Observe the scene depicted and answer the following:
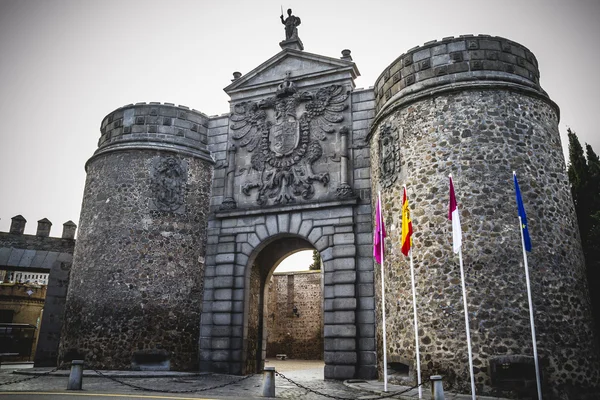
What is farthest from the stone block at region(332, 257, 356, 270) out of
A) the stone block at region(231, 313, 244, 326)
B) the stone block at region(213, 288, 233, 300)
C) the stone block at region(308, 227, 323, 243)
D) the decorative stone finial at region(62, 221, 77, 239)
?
the decorative stone finial at region(62, 221, 77, 239)

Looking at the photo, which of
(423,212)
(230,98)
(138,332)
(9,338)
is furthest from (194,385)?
(9,338)

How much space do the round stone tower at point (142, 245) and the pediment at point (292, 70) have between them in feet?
7.43

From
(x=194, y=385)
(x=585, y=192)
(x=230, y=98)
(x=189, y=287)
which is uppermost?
(x=230, y=98)

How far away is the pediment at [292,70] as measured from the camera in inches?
640

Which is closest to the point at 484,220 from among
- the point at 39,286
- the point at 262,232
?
the point at 262,232

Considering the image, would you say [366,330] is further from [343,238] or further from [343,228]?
[343,228]

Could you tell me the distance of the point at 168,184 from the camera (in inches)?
651

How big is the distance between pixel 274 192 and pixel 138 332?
6.04 m

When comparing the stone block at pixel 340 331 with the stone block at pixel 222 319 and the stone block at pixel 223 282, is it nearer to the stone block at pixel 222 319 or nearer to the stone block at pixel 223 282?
the stone block at pixel 222 319

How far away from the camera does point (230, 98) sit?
17.8 m

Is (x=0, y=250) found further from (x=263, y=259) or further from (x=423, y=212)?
(x=423, y=212)

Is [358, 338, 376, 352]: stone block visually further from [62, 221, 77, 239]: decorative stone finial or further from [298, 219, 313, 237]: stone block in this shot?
[62, 221, 77, 239]: decorative stone finial

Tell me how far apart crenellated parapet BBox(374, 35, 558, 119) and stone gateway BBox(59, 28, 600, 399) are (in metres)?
0.05

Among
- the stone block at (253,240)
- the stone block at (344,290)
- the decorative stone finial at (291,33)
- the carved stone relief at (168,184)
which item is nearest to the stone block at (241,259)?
the stone block at (253,240)
